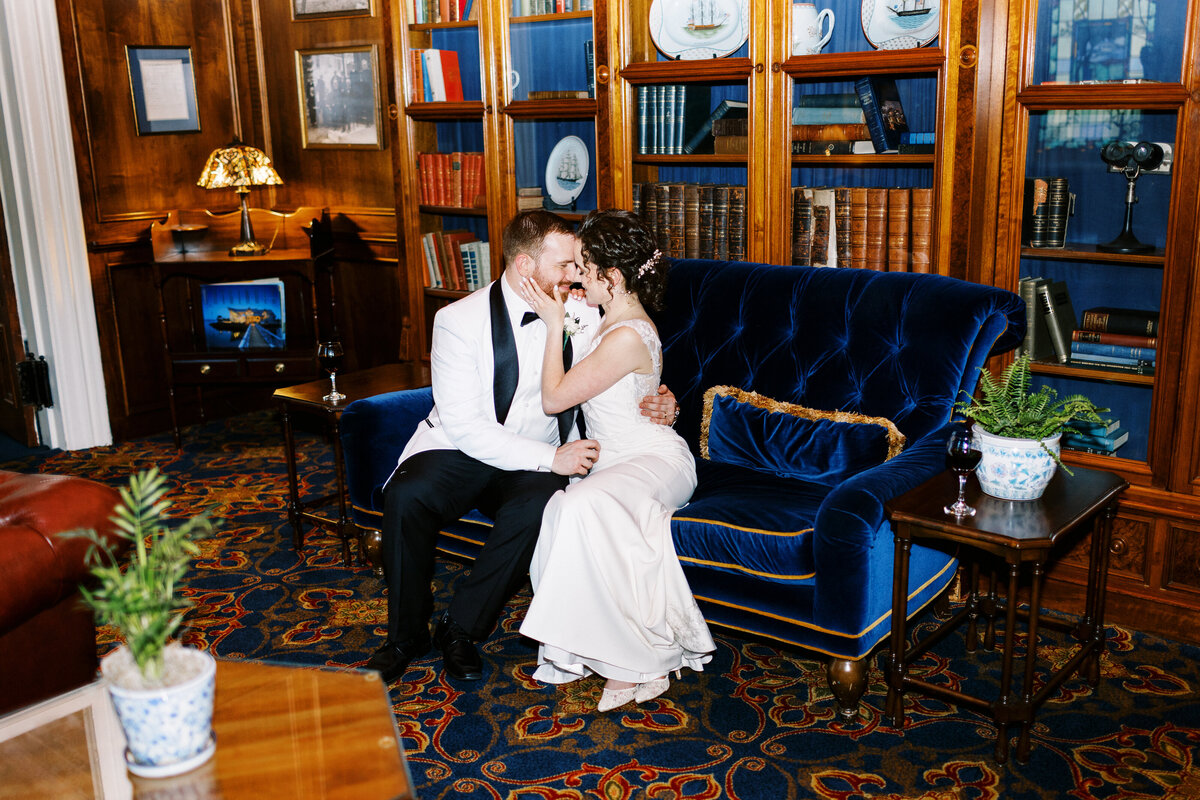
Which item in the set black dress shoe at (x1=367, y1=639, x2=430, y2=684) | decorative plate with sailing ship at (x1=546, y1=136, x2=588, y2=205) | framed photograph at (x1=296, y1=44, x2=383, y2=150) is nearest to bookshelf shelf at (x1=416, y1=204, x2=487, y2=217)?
decorative plate with sailing ship at (x1=546, y1=136, x2=588, y2=205)

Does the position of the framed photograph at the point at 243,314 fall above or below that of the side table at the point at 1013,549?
above

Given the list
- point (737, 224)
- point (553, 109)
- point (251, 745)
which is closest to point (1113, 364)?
point (737, 224)

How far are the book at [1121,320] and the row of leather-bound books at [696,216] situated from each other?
117 cm

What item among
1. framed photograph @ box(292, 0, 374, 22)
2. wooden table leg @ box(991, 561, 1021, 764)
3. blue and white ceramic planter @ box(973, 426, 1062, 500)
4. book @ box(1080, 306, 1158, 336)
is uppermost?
framed photograph @ box(292, 0, 374, 22)

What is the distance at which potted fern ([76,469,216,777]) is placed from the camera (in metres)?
1.67

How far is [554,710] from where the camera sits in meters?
2.83

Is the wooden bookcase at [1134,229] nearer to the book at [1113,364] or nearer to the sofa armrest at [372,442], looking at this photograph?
the book at [1113,364]

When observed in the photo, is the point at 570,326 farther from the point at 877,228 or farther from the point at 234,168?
the point at 234,168

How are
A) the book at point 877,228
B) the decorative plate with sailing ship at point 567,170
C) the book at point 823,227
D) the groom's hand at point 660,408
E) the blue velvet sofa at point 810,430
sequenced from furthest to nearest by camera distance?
the decorative plate with sailing ship at point 567,170 < the book at point 823,227 < the book at point 877,228 < the groom's hand at point 660,408 < the blue velvet sofa at point 810,430

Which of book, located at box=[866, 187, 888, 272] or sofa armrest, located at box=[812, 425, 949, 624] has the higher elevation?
book, located at box=[866, 187, 888, 272]

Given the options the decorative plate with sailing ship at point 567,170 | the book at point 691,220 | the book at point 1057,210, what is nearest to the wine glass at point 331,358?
the decorative plate with sailing ship at point 567,170

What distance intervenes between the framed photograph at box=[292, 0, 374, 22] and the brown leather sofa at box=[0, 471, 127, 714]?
329 cm

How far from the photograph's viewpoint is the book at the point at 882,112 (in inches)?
137

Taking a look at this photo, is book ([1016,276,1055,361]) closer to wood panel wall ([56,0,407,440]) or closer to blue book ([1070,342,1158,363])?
blue book ([1070,342,1158,363])
